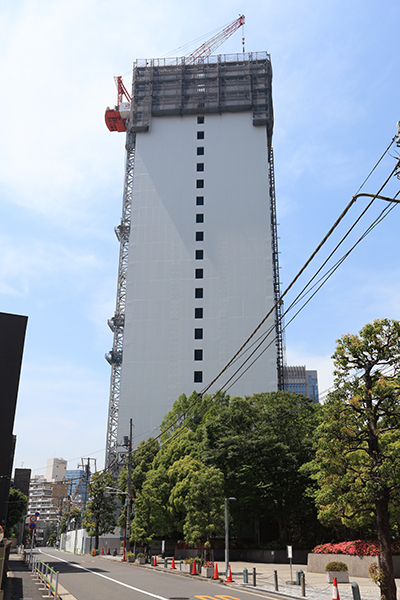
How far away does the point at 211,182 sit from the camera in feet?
264

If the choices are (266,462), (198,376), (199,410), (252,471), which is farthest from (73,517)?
(266,462)

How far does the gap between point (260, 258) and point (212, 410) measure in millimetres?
29695

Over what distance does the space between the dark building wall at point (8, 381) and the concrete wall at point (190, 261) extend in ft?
86.1

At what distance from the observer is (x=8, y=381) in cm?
4359

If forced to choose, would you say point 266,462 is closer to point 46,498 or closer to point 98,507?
point 98,507

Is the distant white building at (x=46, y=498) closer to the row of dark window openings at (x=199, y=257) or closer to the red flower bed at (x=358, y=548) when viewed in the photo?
the row of dark window openings at (x=199, y=257)

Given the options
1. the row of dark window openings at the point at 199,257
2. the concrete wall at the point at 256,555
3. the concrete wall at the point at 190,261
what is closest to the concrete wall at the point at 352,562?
the concrete wall at the point at 256,555

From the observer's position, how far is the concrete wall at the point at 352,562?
2724cm

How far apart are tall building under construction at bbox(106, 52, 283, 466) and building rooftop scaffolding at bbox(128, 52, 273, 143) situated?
180 mm

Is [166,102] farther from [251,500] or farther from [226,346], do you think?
[251,500]

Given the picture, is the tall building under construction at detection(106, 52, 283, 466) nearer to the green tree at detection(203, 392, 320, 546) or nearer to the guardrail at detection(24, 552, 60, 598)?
the green tree at detection(203, 392, 320, 546)

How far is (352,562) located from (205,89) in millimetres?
78193

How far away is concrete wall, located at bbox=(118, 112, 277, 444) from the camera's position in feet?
231

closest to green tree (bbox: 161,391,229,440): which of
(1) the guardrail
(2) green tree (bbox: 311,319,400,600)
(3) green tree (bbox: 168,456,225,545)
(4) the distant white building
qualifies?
(3) green tree (bbox: 168,456,225,545)
